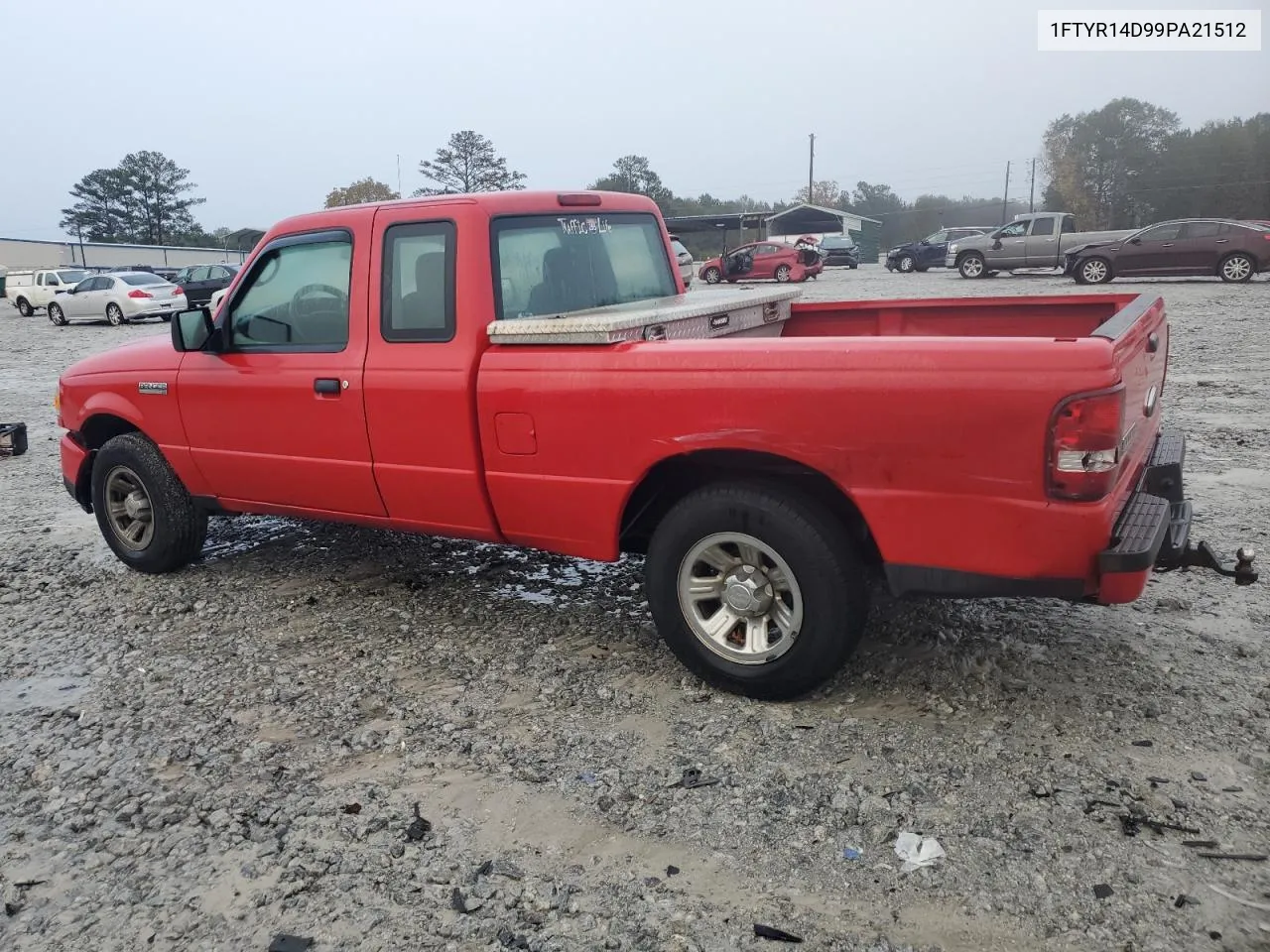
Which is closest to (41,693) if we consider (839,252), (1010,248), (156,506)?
(156,506)

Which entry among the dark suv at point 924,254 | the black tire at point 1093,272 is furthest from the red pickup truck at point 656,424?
the dark suv at point 924,254

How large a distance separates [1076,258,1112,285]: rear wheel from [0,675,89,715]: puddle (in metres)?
23.2

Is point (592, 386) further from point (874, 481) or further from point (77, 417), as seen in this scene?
point (77, 417)

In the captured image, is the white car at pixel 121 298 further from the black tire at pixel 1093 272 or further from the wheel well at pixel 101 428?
the black tire at pixel 1093 272

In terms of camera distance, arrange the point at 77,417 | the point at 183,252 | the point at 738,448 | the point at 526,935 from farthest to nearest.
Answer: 1. the point at 183,252
2. the point at 77,417
3. the point at 738,448
4. the point at 526,935

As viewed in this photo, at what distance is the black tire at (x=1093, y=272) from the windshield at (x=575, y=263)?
67.3 feet

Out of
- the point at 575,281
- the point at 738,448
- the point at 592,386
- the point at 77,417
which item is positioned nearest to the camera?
the point at 738,448

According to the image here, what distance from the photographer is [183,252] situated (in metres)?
77.4

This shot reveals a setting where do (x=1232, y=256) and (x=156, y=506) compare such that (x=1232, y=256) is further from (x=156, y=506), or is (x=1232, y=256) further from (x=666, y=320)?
(x=156, y=506)

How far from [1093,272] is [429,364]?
879 inches

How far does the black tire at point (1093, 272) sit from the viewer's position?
22.7 meters

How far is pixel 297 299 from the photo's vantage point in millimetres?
4840

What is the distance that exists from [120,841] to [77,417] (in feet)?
11.3

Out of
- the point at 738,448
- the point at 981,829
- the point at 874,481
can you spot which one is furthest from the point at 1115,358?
the point at 981,829
